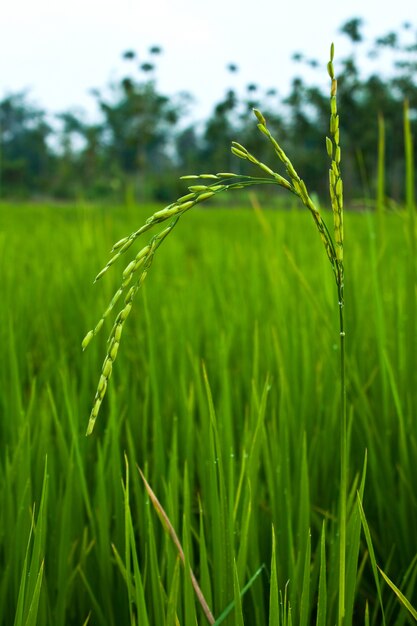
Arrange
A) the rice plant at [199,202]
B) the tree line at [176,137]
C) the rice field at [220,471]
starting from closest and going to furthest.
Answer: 1. the rice plant at [199,202]
2. the rice field at [220,471]
3. the tree line at [176,137]

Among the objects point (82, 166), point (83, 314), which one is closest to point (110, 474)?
point (83, 314)

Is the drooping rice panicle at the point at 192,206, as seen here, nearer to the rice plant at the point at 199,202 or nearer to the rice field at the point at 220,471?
the rice plant at the point at 199,202

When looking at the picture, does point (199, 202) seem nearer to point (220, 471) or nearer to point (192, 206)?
point (192, 206)

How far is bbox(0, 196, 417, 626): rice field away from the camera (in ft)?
1.83

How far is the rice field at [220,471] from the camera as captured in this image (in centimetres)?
56

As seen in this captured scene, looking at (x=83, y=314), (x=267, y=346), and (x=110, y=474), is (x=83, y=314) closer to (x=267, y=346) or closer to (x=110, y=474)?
(x=267, y=346)

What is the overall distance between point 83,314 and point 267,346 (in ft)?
1.86

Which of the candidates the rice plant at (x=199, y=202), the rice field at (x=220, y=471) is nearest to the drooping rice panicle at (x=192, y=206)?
the rice plant at (x=199, y=202)

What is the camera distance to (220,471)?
0.54 metres

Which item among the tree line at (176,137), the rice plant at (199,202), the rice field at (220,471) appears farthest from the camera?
the tree line at (176,137)

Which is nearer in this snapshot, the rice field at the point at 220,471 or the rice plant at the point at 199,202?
the rice plant at the point at 199,202

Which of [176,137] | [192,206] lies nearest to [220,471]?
[192,206]

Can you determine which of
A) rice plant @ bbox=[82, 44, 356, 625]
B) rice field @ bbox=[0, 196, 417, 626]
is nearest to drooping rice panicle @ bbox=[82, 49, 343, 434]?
rice plant @ bbox=[82, 44, 356, 625]

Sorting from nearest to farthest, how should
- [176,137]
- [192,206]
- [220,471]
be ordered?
[192,206], [220,471], [176,137]
